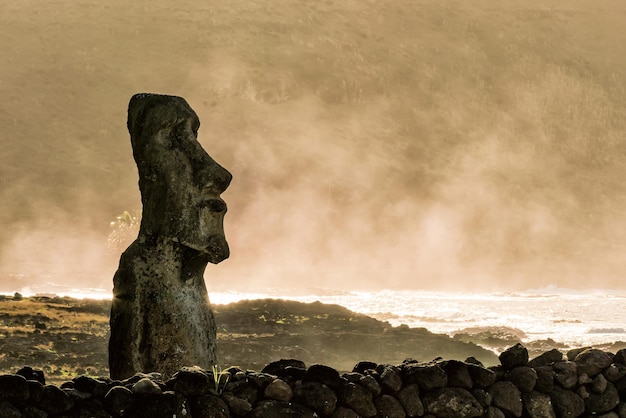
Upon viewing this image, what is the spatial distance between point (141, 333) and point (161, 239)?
1.13 metres

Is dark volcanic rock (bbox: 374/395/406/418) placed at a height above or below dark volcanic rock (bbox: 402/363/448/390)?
below

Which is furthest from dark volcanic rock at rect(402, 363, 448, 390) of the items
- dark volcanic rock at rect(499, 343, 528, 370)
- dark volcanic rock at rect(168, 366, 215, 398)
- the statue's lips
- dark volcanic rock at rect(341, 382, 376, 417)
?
the statue's lips

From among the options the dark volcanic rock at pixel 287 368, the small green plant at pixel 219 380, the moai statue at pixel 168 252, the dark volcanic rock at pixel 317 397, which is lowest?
the dark volcanic rock at pixel 317 397

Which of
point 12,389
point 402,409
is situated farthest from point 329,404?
point 12,389

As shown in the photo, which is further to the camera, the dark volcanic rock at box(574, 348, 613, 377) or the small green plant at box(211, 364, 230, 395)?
the dark volcanic rock at box(574, 348, 613, 377)

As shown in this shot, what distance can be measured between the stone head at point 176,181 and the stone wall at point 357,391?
101 inches

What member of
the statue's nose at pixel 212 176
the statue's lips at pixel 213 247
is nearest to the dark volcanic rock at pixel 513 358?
the statue's lips at pixel 213 247

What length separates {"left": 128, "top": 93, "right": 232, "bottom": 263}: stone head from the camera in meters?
11.6

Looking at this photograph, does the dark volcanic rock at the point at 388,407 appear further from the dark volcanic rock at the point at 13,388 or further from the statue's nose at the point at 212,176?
the statue's nose at the point at 212,176

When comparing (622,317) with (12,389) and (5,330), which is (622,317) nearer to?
(5,330)

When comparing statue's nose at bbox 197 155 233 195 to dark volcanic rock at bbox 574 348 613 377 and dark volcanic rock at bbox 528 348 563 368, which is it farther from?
dark volcanic rock at bbox 574 348 613 377

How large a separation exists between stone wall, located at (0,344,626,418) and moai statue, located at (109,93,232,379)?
2181 mm

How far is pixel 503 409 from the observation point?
10266 millimetres

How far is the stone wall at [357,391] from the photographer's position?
832cm
